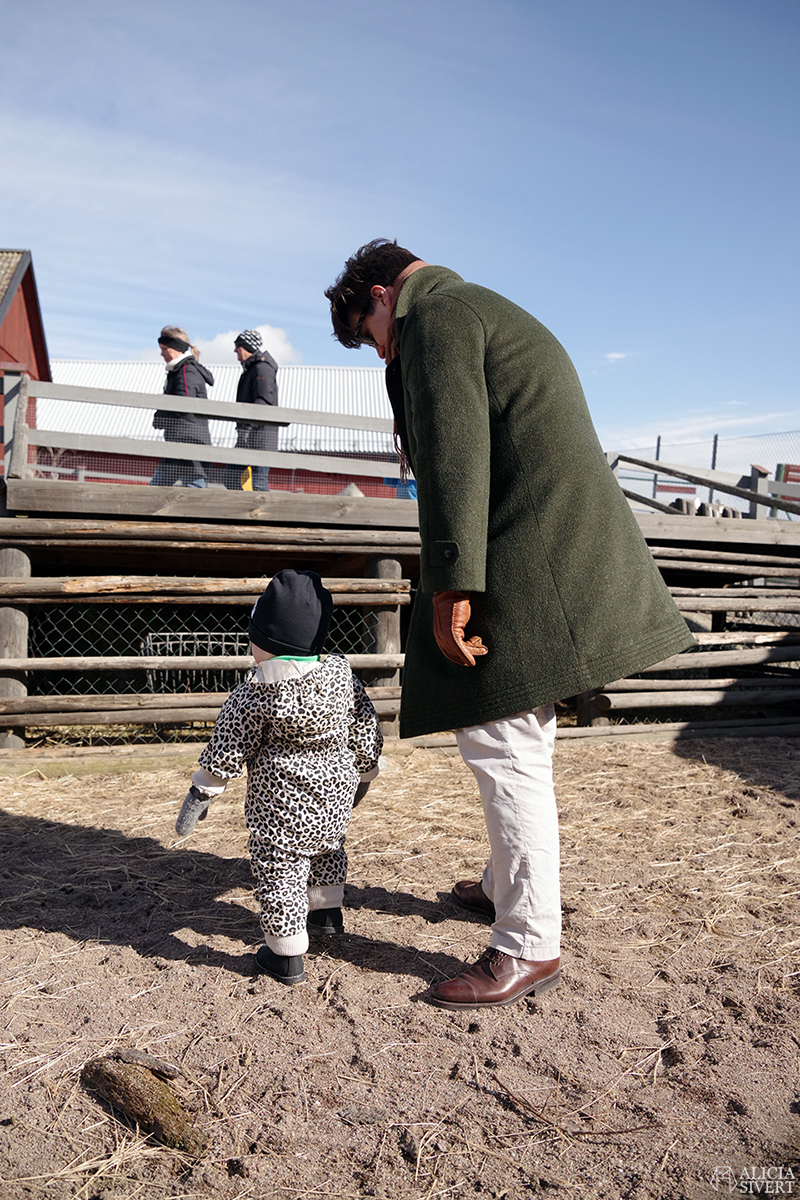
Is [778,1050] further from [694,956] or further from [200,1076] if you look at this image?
[200,1076]

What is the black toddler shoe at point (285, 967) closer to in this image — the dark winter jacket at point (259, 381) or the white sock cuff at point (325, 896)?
the white sock cuff at point (325, 896)

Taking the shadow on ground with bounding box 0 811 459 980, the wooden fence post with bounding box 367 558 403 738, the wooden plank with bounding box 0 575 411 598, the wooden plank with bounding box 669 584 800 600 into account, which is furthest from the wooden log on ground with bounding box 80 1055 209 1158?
the wooden plank with bounding box 669 584 800 600

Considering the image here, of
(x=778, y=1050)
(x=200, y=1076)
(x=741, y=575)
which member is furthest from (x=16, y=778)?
(x=741, y=575)

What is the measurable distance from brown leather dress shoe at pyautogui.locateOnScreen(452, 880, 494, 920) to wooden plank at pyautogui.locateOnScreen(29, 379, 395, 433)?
11.7 feet

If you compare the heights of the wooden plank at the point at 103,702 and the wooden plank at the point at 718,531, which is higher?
the wooden plank at the point at 718,531

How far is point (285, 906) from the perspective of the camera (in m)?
2.45

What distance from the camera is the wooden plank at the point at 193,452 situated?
555cm

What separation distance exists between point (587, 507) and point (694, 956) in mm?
1493

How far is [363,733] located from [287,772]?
0.28 metres

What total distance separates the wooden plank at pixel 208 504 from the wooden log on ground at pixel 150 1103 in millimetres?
4005

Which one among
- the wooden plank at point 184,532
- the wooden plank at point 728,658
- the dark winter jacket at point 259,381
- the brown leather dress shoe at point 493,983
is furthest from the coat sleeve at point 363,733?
the dark winter jacket at point 259,381

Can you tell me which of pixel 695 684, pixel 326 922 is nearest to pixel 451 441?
pixel 326 922

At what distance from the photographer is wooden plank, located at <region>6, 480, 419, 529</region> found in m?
5.38

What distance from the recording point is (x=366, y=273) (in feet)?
8.48
